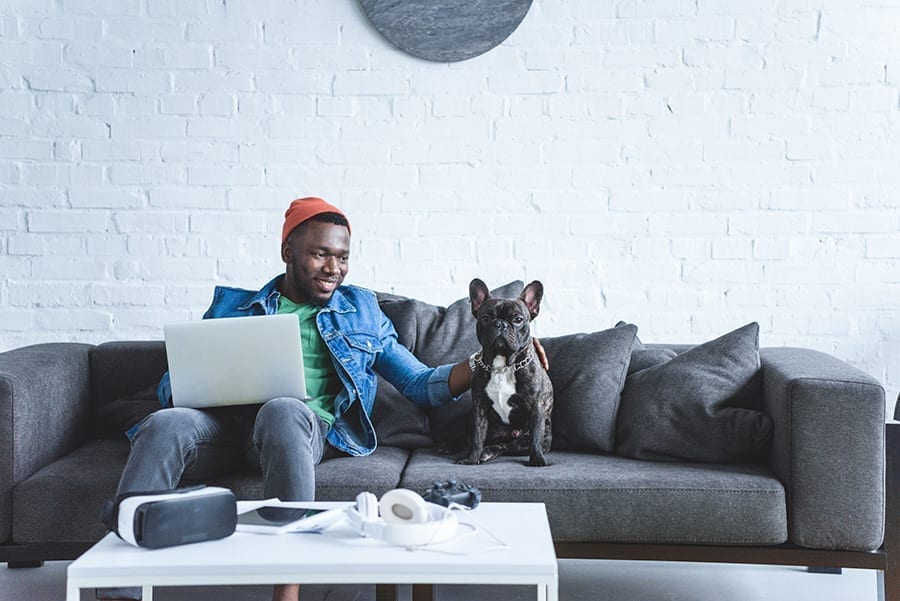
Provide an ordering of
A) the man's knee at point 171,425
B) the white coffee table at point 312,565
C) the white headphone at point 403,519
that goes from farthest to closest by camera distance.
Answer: the man's knee at point 171,425, the white headphone at point 403,519, the white coffee table at point 312,565

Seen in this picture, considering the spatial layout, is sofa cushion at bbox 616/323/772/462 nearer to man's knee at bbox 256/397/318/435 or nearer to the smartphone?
man's knee at bbox 256/397/318/435

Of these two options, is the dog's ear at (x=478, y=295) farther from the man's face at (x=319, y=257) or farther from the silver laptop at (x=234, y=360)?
the silver laptop at (x=234, y=360)

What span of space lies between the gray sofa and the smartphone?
1.77 ft

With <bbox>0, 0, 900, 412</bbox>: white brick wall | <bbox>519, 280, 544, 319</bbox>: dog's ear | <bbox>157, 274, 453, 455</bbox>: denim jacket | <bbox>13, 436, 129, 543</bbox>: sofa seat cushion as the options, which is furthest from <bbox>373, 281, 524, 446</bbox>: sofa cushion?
<bbox>13, 436, 129, 543</bbox>: sofa seat cushion

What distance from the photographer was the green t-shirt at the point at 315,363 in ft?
9.11

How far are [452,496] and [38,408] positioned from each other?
1307mm

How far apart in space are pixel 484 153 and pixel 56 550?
1.87m

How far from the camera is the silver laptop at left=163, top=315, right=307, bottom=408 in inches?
93.4

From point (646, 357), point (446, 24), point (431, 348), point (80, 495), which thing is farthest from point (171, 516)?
point (446, 24)

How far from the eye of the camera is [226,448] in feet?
8.29

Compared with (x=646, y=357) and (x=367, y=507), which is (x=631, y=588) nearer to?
(x=646, y=357)

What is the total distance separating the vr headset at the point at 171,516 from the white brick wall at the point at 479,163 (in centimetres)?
185

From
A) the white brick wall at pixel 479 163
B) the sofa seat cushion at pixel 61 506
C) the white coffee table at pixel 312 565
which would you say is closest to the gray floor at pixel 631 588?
the sofa seat cushion at pixel 61 506

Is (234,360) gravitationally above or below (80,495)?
above
